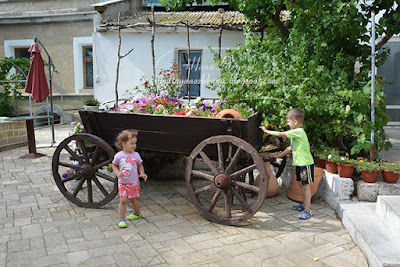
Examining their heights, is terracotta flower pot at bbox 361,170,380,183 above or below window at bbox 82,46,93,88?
below

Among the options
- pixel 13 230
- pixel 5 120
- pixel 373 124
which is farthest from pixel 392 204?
pixel 5 120

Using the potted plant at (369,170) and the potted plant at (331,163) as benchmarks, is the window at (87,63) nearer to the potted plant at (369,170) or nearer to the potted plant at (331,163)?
the potted plant at (331,163)

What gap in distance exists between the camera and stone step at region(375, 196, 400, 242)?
3.20 meters

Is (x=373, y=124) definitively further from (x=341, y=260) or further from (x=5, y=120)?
(x=5, y=120)

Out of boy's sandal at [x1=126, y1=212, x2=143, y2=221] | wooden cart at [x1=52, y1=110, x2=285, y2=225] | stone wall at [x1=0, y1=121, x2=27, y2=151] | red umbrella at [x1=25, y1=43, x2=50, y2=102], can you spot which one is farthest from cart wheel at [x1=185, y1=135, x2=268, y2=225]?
stone wall at [x1=0, y1=121, x2=27, y2=151]

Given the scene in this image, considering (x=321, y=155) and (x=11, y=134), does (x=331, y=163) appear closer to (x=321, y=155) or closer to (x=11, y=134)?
(x=321, y=155)

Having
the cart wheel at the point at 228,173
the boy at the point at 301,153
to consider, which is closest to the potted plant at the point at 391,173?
the boy at the point at 301,153

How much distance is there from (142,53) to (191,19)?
178 centimetres

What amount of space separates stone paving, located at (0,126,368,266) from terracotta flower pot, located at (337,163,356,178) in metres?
0.44

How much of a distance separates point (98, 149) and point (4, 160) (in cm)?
378

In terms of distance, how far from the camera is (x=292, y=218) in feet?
12.6

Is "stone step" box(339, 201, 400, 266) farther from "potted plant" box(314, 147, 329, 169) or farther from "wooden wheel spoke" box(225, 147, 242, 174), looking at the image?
"wooden wheel spoke" box(225, 147, 242, 174)

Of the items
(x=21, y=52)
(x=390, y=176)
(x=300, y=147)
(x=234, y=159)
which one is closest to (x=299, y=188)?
(x=300, y=147)

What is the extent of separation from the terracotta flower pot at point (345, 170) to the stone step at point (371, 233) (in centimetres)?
34
